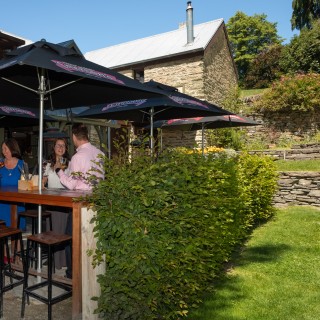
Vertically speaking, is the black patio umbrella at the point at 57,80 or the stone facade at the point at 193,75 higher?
the stone facade at the point at 193,75

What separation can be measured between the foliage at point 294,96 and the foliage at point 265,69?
351 inches

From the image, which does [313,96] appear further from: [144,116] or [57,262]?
[57,262]

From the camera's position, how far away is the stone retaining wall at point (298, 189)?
30.5ft

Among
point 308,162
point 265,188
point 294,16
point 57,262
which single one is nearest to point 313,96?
point 308,162

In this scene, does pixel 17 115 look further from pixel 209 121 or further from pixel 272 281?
pixel 272 281

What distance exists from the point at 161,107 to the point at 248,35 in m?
41.4

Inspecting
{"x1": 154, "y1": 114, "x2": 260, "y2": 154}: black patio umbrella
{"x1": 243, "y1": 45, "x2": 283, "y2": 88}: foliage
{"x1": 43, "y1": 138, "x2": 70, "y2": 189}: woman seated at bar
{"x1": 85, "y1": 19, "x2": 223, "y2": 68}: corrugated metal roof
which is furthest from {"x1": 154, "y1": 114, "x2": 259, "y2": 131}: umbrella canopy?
{"x1": 243, "y1": 45, "x2": 283, "y2": 88}: foliage

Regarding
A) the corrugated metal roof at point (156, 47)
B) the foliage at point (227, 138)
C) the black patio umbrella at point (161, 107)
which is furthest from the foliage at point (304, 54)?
the black patio umbrella at point (161, 107)

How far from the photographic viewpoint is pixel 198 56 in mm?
18328

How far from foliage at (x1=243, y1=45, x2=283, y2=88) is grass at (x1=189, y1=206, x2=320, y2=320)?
20.9 metres

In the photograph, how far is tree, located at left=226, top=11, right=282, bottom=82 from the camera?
43.0 metres

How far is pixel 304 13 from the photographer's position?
32000 mm

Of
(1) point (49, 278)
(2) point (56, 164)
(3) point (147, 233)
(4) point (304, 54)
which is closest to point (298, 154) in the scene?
(2) point (56, 164)

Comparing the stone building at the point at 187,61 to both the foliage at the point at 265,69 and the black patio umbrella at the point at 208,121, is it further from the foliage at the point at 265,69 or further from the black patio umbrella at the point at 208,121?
the black patio umbrella at the point at 208,121
